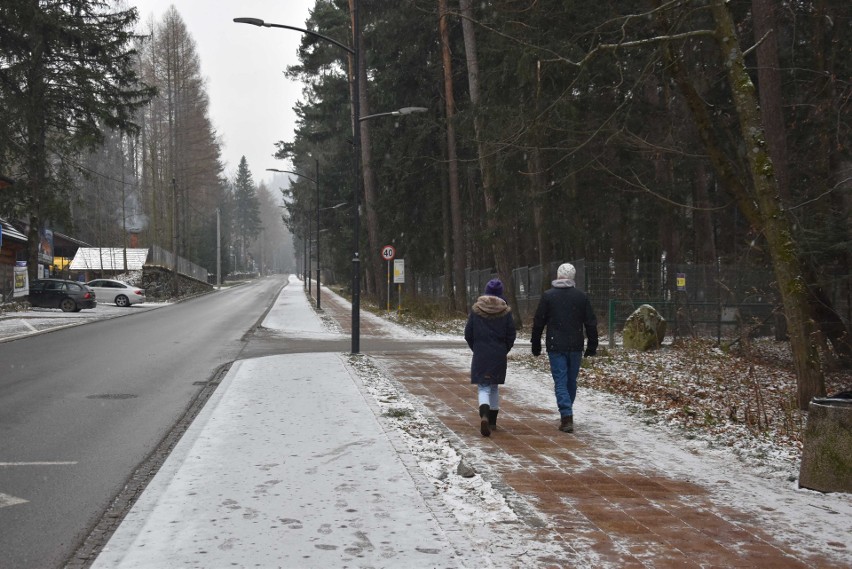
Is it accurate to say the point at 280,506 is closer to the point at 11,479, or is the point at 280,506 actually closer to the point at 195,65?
the point at 11,479

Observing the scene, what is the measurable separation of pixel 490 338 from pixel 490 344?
0.22 feet

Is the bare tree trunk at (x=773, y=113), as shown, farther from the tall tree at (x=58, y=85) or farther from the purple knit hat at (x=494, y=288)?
the tall tree at (x=58, y=85)

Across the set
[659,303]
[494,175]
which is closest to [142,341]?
[494,175]

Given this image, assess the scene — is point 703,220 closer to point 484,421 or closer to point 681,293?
point 681,293

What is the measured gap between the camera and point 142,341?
20719mm

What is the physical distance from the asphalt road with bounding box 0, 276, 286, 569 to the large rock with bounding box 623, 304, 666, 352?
9075mm

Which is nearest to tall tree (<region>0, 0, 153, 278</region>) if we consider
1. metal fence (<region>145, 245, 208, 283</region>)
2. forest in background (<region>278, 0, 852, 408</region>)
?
forest in background (<region>278, 0, 852, 408</region>)

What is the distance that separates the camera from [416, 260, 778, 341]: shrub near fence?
2017cm

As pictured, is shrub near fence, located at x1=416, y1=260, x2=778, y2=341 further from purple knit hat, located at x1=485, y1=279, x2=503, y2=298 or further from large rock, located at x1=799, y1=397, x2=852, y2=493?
large rock, located at x1=799, y1=397, x2=852, y2=493

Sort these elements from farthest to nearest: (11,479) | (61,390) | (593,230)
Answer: (593,230) → (61,390) → (11,479)

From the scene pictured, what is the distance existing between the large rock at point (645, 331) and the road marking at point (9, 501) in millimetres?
14445

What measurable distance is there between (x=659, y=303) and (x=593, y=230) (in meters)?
7.55

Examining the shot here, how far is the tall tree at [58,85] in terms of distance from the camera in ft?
108

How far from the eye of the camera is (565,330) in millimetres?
8531
